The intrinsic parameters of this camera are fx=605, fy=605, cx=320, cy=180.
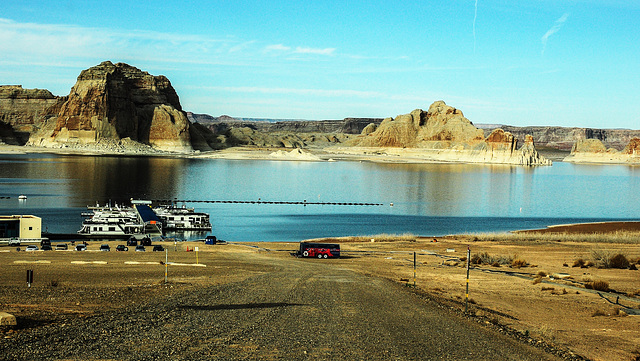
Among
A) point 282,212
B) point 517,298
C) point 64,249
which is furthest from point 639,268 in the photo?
point 282,212

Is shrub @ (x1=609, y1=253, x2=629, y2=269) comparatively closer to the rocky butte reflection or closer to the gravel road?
the gravel road

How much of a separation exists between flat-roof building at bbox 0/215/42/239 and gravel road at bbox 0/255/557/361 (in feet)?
84.0

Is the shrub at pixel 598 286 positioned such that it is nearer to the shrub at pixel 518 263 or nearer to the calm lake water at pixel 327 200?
the shrub at pixel 518 263

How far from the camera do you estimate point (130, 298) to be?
15.6m

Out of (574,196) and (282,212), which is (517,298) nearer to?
(282,212)

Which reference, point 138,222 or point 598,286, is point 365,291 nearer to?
point 598,286

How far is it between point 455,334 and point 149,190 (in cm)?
7103

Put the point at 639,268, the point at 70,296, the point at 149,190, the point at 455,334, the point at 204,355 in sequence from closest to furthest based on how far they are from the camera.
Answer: the point at 204,355 < the point at 455,334 < the point at 70,296 < the point at 639,268 < the point at 149,190

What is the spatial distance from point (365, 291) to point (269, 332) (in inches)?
255

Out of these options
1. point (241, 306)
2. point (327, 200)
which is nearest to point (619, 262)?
point (241, 306)

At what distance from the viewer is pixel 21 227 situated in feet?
125

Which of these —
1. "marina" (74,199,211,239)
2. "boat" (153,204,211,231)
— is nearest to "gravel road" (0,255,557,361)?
"marina" (74,199,211,239)

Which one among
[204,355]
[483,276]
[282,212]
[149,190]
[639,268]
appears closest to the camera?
[204,355]

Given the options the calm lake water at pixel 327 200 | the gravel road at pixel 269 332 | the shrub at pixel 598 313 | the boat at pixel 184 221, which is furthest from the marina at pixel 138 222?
the shrub at pixel 598 313
